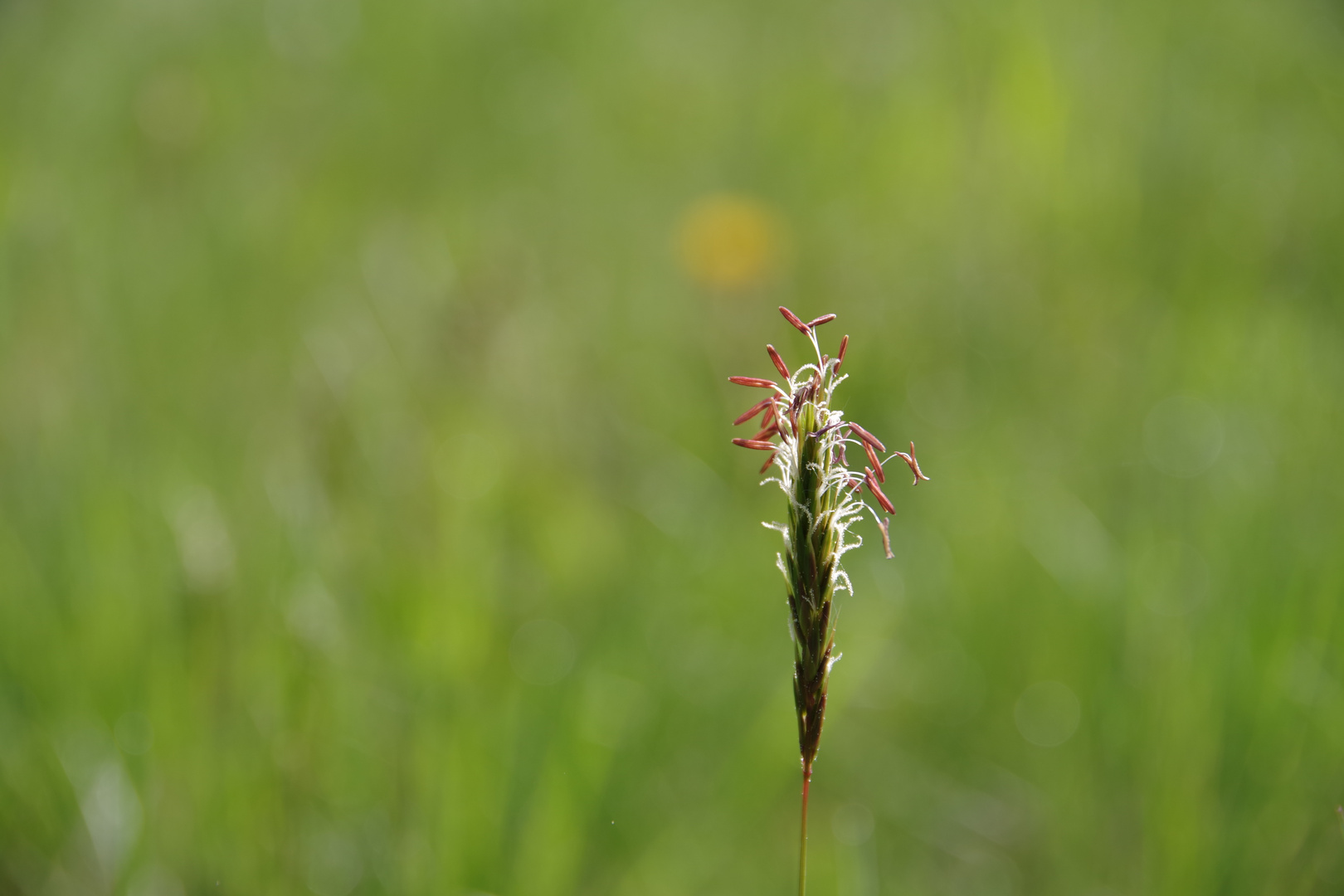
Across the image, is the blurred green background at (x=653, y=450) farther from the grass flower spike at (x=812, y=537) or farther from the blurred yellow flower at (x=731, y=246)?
the grass flower spike at (x=812, y=537)

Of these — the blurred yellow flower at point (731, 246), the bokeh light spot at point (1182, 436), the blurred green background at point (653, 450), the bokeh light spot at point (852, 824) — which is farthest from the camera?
the blurred yellow flower at point (731, 246)

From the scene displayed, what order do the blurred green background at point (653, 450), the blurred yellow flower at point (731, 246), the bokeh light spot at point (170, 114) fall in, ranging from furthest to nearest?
the bokeh light spot at point (170, 114) → the blurred yellow flower at point (731, 246) → the blurred green background at point (653, 450)

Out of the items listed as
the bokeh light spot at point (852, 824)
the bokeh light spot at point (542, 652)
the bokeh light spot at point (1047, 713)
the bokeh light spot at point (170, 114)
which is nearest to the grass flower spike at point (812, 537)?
the bokeh light spot at point (852, 824)

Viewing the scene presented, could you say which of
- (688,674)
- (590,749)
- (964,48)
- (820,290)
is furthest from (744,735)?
(964,48)

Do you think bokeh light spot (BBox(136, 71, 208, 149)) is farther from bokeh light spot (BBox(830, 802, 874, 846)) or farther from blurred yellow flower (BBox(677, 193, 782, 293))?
bokeh light spot (BBox(830, 802, 874, 846))

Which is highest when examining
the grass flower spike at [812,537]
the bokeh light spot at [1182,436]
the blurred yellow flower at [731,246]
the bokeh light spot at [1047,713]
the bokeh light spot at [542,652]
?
the blurred yellow flower at [731,246]

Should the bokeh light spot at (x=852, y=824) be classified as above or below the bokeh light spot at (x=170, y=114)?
below
